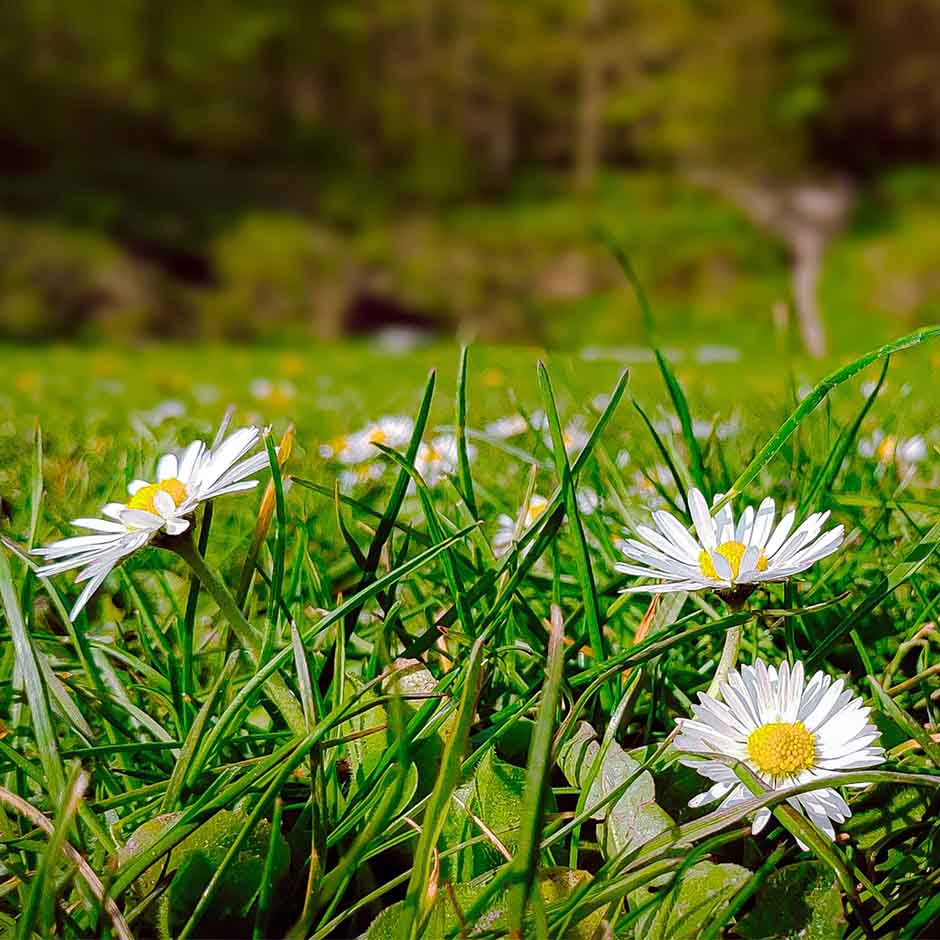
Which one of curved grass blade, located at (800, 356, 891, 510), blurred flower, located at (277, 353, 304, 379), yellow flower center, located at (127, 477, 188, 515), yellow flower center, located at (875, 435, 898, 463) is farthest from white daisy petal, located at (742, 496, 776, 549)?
blurred flower, located at (277, 353, 304, 379)

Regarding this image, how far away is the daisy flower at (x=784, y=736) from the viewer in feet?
1.50

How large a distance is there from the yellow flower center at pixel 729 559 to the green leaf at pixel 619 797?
0.10 meters

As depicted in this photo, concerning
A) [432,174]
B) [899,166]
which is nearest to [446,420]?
[432,174]

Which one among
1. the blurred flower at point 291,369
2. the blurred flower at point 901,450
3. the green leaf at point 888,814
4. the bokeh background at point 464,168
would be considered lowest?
the green leaf at point 888,814

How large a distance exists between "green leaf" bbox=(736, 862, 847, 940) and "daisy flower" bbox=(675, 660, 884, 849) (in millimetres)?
23

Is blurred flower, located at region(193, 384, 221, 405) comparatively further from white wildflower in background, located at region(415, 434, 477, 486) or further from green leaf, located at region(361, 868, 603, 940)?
green leaf, located at region(361, 868, 603, 940)

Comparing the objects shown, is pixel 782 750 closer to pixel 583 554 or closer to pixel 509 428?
pixel 583 554

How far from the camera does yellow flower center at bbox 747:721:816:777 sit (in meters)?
0.47

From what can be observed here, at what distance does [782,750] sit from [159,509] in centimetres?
34

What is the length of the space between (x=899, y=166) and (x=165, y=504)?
60.3ft

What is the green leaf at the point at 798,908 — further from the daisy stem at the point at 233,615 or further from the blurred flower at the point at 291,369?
the blurred flower at the point at 291,369

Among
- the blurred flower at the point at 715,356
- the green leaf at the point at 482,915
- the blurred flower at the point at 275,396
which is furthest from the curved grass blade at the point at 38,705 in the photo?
the blurred flower at the point at 715,356

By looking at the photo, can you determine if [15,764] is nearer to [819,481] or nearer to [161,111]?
[819,481]

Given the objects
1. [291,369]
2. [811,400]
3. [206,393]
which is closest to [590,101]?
[291,369]
